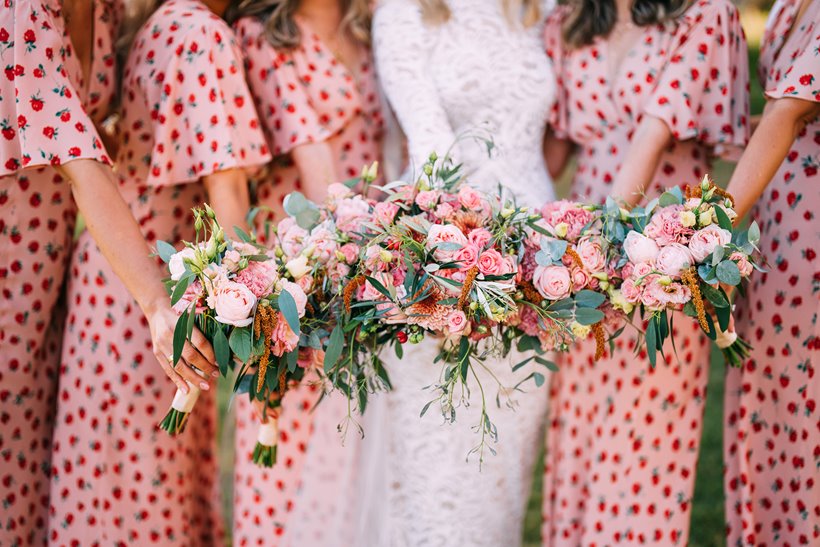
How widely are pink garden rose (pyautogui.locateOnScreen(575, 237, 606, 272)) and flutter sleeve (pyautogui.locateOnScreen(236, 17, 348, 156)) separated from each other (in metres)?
1.19

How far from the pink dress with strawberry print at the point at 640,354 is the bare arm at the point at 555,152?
0.16 m

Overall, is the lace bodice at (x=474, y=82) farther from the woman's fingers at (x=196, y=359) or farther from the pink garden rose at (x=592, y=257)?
the woman's fingers at (x=196, y=359)

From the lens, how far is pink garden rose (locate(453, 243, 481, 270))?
81.0 inches

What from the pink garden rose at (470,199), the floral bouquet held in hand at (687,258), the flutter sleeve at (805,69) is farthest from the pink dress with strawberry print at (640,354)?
the pink garden rose at (470,199)

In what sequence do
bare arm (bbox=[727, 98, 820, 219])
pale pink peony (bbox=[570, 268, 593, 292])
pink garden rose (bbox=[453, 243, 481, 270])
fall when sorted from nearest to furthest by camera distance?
→ pink garden rose (bbox=[453, 243, 481, 270]), pale pink peony (bbox=[570, 268, 593, 292]), bare arm (bbox=[727, 98, 820, 219])

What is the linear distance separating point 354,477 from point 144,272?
141cm

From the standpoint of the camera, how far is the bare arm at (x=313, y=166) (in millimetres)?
2900

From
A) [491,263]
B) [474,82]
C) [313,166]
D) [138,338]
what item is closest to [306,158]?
[313,166]

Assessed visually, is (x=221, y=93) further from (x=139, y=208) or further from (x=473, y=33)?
(x=473, y=33)

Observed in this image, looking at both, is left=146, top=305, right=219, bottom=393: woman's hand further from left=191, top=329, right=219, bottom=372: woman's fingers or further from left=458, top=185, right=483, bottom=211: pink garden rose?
left=458, top=185, right=483, bottom=211: pink garden rose

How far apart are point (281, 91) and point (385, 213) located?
973 millimetres

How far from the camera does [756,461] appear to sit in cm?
280

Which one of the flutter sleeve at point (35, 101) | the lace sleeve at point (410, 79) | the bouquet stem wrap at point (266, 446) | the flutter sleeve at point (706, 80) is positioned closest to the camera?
the flutter sleeve at point (35, 101)

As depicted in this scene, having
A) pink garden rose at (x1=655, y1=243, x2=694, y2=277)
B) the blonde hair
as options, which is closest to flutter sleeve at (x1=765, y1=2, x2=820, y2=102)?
pink garden rose at (x1=655, y1=243, x2=694, y2=277)
